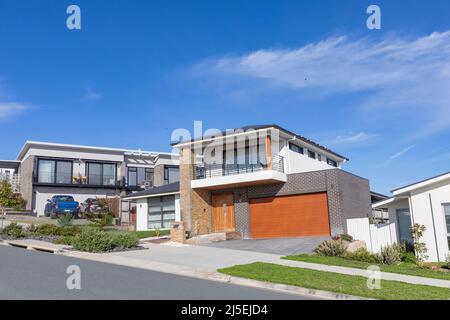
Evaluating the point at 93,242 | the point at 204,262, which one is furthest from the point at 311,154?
the point at 93,242

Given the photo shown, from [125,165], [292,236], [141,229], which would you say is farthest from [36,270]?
[125,165]

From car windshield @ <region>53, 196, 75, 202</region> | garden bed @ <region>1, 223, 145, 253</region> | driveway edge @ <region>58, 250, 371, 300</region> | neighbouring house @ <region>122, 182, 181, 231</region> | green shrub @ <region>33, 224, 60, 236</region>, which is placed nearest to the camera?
driveway edge @ <region>58, 250, 371, 300</region>

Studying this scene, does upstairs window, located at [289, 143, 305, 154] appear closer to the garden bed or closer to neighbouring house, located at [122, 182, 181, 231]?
neighbouring house, located at [122, 182, 181, 231]

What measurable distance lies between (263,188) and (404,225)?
744 cm

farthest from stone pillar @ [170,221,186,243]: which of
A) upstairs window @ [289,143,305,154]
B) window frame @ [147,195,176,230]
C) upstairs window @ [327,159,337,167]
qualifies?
upstairs window @ [327,159,337,167]

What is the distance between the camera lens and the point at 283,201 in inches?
900

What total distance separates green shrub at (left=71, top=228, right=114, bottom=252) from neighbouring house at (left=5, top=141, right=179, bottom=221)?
1886cm

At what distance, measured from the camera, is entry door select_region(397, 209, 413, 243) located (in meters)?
19.4

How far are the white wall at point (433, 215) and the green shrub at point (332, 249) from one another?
11.8 ft

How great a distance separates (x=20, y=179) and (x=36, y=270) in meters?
35.0

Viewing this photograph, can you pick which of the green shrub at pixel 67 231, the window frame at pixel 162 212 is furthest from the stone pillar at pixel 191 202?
the green shrub at pixel 67 231

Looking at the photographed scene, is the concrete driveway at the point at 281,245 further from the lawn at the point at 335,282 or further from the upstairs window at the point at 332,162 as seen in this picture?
the upstairs window at the point at 332,162

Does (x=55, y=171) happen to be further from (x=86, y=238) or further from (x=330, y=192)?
(x=330, y=192)
